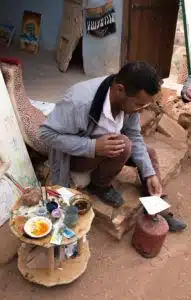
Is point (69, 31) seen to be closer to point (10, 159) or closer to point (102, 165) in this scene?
point (10, 159)

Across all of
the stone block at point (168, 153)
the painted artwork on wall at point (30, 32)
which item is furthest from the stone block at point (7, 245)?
the painted artwork on wall at point (30, 32)

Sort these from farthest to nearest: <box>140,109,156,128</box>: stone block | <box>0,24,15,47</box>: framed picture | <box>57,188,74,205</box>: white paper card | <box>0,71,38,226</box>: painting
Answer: <box>0,24,15,47</box>: framed picture < <box>140,109,156,128</box>: stone block < <box>0,71,38,226</box>: painting < <box>57,188,74,205</box>: white paper card

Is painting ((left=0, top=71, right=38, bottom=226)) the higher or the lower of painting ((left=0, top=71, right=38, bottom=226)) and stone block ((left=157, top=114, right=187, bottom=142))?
the higher

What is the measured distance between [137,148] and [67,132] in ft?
1.97

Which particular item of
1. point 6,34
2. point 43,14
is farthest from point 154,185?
point 6,34

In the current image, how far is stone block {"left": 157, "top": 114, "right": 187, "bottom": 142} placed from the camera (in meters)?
3.87

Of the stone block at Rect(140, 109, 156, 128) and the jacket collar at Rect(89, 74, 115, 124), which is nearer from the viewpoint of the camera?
the jacket collar at Rect(89, 74, 115, 124)

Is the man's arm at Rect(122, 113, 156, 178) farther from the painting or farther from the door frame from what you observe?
the door frame

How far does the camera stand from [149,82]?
6.59ft

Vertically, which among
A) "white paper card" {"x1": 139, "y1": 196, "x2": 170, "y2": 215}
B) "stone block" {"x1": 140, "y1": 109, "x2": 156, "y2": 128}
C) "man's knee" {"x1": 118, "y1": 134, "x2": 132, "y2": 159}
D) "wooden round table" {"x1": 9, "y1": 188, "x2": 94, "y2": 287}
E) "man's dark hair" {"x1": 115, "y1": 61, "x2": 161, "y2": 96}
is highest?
"man's dark hair" {"x1": 115, "y1": 61, "x2": 161, "y2": 96}

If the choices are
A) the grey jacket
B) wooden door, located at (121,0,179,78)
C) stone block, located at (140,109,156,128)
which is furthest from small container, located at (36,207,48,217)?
wooden door, located at (121,0,179,78)

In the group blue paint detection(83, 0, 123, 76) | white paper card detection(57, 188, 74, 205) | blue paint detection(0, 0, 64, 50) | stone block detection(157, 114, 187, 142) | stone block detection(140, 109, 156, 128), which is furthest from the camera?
blue paint detection(0, 0, 64, 50)

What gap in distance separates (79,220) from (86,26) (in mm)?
3219

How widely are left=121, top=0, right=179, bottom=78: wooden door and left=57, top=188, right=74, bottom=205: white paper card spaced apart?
2550 millimetres
